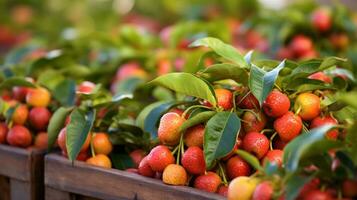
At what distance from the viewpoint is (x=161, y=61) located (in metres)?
1.83

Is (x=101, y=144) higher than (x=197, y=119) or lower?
lower

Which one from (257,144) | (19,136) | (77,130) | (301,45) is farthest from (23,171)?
(301,45)

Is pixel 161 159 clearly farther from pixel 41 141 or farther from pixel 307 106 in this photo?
pixel 41 141

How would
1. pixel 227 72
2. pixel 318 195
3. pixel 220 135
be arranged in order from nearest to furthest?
pixel 318 195 → pixel 220 135 → pixel 227 72

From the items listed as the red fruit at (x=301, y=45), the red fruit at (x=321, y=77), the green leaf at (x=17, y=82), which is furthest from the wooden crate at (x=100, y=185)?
the red fruit at (x=301, y=45)

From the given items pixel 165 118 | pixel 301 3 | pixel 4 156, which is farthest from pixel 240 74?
pixel 301 3

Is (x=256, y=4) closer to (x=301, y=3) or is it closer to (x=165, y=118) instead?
(x=301, y=3)

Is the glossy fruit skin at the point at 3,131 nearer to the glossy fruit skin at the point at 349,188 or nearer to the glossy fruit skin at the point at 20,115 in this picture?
the glossy fruit skin at the point at 20,115

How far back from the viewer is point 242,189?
87 cm

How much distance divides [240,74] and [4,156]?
0.56 m

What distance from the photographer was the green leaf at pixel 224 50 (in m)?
1.12

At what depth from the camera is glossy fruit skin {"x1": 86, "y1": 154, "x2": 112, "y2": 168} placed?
1.15 metres

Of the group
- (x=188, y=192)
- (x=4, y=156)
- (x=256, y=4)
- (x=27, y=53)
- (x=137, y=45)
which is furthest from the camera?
(x=256, y=4)

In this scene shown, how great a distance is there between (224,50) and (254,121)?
208 millimetres
